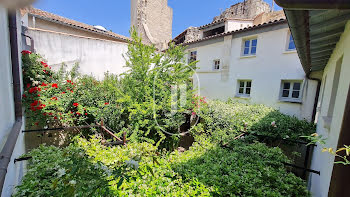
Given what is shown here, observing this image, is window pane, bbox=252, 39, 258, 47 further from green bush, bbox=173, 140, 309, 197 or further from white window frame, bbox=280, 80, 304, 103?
green bush, bbox=173, 140, 309, 197

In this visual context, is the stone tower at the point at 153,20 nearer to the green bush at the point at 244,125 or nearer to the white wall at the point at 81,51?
the white wall at the point at 81,51

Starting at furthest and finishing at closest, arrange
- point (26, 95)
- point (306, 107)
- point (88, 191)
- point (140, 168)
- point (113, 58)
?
point (113, 58) < point (306, 107) < point (26, 95) < point (140, 168) < point (88, 191)

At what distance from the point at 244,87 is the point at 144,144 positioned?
8.81m

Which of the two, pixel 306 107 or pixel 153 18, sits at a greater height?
pixel 153 18

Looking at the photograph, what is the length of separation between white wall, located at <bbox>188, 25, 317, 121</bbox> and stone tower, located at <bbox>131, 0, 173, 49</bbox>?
7679 millimetres

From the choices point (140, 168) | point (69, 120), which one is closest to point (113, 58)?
point (69, 120)

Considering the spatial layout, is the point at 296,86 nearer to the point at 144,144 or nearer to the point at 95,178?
the point at 144,144

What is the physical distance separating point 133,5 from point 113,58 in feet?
47.3

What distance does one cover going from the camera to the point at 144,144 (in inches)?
174

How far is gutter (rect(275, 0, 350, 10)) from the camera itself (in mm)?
1209

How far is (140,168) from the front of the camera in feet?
9.61

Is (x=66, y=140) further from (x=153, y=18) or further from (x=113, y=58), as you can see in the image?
(x=153, y=18)

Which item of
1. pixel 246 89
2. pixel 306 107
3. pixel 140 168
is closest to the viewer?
pixel 140 168

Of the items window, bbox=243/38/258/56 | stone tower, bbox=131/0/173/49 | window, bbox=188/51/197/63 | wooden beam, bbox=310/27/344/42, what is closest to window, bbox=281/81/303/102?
window, bbox=243/38/258/56
